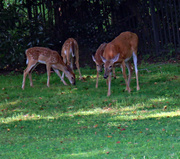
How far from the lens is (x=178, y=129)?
7328 millimetres

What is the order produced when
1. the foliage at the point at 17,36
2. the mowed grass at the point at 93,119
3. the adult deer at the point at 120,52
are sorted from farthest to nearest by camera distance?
1. the foliage at the point at 17,36
2. the adult deer at the point at 120,52
3. the mowed grass at the point at 93,119

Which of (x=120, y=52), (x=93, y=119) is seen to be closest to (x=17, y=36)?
(x=120, y=52)

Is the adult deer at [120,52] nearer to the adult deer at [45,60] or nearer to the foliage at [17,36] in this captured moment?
the adult deer at [45,60]

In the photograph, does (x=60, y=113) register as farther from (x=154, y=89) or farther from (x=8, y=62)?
(x=8, y=62)

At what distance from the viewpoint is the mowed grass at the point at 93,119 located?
253 inches

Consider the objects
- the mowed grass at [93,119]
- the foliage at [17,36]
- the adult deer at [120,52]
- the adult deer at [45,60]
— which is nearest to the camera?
the mowed grass at [93,119]

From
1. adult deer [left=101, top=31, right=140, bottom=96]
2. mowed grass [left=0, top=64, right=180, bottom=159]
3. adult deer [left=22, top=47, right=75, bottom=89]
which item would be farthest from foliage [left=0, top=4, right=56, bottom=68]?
adult deer [left=101, top=31, right=140, bottom=96]

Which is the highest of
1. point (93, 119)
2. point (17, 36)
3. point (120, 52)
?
point (17, 36)

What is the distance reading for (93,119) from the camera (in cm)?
886

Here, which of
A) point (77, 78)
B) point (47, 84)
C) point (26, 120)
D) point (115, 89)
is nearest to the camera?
point (26, 120)

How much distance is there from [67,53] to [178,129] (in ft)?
27.4

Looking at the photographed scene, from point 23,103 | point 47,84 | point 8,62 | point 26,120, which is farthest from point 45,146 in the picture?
point 8,62

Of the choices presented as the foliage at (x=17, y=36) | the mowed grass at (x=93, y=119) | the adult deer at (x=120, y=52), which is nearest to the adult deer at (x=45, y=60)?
the mowed grass at (x=93, y=119)

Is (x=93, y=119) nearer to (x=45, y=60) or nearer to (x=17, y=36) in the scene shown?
(x=45, y=60)
